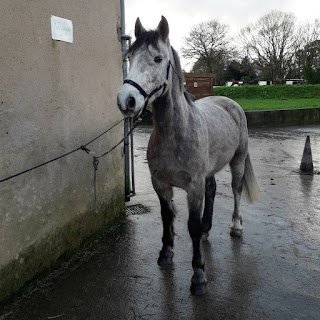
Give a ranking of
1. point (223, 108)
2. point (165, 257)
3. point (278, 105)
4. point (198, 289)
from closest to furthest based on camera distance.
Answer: point (198, 289)
point (165, 257)
point (223, 108)
point (278, 105)

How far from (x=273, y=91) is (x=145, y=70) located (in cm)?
2743

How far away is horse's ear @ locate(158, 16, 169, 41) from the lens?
9.15ft

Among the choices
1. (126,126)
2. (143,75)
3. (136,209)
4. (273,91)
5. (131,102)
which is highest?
(143,75)

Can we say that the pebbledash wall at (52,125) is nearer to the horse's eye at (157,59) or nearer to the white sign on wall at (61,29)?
the white sign on wall at (61,29)

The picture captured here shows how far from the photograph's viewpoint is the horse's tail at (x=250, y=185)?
4.73 m

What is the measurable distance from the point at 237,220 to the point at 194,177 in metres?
1.46

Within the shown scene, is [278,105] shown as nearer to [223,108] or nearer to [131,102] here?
[223,108]

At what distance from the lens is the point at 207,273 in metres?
3.52

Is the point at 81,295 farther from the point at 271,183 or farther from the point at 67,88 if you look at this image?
the point at 271,183

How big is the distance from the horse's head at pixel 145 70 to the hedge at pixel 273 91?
85.8 ft

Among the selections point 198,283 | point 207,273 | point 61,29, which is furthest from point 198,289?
point 61,29

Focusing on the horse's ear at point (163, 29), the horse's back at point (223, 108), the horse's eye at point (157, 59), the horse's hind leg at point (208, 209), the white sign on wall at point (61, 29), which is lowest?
the horse's hind leg at point (208, 209)

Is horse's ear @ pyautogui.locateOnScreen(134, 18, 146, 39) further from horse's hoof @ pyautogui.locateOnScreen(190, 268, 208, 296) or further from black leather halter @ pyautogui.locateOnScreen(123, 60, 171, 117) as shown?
horse's hoof @ pyautogui.locateOnScreen(190, 268, 208, 296)

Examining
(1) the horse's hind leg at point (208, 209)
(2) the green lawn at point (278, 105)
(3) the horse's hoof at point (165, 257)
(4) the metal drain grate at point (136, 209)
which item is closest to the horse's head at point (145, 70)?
(3) the horse's hoof at point (165, 257)
